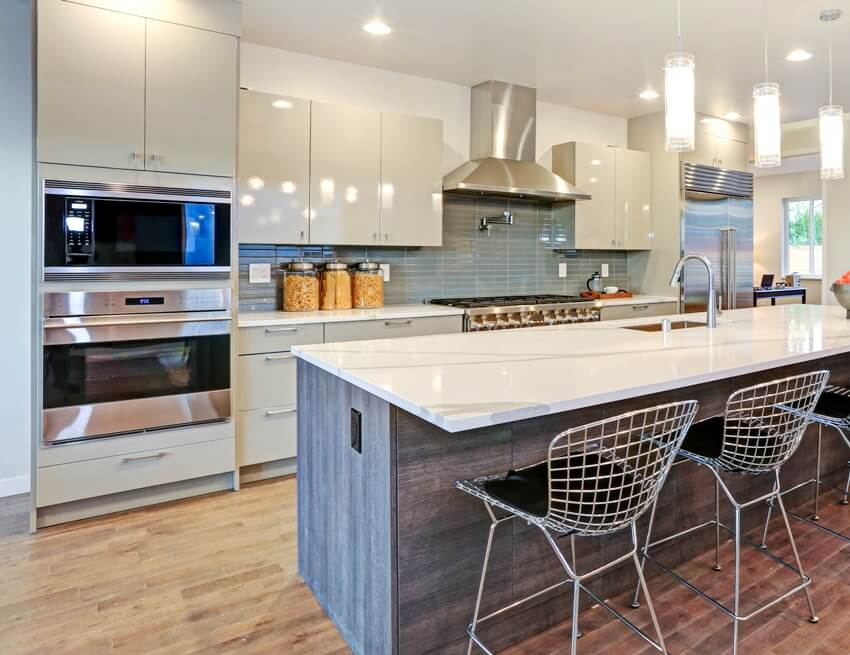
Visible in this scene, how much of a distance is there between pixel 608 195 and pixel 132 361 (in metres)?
4.01

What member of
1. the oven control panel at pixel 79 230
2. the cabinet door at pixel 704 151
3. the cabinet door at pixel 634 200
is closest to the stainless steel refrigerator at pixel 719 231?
the cabinet door at pixel 704 151

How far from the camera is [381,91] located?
4344 mm

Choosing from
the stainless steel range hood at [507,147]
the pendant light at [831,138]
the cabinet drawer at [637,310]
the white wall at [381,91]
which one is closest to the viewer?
the pendant light at [831,138]

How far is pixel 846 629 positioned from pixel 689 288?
12.5 ft

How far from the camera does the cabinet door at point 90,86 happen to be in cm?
271

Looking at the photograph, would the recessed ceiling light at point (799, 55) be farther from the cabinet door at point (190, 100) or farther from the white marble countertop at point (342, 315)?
the cabinet door at point (190, 100)

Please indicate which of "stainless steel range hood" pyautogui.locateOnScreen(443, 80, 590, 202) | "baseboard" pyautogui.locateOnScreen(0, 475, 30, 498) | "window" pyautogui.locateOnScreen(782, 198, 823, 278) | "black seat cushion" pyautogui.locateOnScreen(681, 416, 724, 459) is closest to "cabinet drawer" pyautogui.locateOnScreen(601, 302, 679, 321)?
"stainless steel range hood" pyautogui.locateOnScreen(443, 80, 590, 202)

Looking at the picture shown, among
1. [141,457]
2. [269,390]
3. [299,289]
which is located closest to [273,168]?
[299,289]

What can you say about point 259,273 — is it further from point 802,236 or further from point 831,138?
point 802,236

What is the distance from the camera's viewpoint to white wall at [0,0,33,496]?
10.2 ft

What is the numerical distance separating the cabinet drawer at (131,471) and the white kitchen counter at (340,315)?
2.26ft

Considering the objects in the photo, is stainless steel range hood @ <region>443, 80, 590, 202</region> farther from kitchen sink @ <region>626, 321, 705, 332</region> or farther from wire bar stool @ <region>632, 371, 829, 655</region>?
wire bar stool @ <region>632, 371, 829, 655</region>

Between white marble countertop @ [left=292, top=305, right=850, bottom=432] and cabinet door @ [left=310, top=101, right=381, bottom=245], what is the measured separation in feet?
5.04

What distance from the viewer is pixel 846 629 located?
6.64ft
